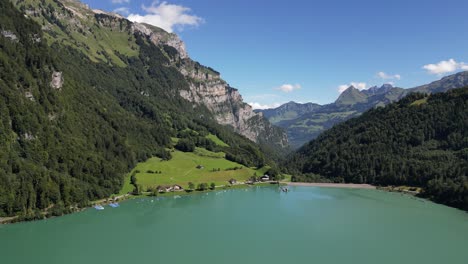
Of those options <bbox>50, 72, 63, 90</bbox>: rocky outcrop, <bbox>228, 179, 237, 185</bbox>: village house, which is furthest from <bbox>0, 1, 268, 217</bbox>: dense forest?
<bbox>228, 179, 237, 185</bbox>: village house

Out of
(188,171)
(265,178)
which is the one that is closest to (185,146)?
(188,171)

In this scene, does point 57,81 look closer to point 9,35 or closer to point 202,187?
point 9,35

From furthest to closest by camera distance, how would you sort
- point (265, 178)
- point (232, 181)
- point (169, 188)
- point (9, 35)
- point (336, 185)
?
point (265, 178), point (336, 185), point (232, 181), point (169, 188), point (9, 35)

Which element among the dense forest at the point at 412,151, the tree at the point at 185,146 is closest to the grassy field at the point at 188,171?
the tree at the point at 185,146

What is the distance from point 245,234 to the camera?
8106 cm

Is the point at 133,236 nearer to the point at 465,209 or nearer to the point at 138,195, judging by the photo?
the point at 138,195

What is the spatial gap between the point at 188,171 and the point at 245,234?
77.9 metres

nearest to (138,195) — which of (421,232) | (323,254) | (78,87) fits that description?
(78,87)

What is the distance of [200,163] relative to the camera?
170125 millimetres

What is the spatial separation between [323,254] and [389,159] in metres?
108

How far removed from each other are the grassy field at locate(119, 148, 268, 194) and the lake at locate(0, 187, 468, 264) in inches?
694

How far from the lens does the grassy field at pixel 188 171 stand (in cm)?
13825

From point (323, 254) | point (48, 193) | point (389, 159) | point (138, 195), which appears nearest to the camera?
point (323, 254)

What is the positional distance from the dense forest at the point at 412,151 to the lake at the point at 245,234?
84.4 feet
